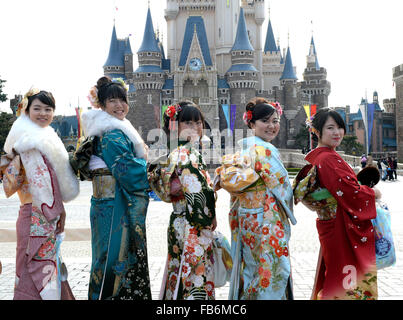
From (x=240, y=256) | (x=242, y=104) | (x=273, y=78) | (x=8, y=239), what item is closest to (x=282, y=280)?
(x=240, y=256)

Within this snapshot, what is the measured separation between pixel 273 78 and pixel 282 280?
53.3m

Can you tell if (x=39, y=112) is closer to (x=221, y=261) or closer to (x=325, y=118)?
(x=221, y=261)

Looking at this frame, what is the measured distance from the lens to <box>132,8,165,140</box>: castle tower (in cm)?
4553

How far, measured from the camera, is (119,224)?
323 cm

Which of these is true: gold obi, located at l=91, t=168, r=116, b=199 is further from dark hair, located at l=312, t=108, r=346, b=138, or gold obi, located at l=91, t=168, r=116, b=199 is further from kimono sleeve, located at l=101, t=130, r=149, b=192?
dark hair, located at l=312, t=108, r=346, b=138

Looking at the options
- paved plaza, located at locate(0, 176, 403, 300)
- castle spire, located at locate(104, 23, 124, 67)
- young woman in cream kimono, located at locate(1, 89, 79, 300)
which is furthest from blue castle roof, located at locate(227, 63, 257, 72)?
young woman in cream kimono, located at locate(1, 89, 79, 300)

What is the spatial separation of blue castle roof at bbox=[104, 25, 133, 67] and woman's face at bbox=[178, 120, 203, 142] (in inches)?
2008

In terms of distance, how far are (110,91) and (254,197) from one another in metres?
1.45

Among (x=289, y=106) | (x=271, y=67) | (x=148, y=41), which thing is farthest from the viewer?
(x=271, y=67)

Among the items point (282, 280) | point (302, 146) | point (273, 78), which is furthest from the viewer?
point (273, 78)

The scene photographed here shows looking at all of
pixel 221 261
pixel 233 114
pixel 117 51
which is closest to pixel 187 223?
pixel 221 261

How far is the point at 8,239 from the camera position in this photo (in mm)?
7141

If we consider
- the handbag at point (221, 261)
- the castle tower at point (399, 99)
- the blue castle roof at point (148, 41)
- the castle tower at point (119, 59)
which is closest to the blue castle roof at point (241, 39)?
the blue castle roof at point (148, 41)
